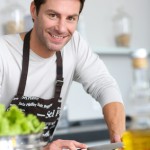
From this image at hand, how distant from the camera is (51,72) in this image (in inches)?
67.1

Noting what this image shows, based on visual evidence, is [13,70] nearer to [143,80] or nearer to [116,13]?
[143,80]

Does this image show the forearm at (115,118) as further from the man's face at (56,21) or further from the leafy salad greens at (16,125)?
the leafy salad greens at (16,125)

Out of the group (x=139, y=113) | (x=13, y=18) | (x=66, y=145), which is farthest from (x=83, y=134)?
(x=139, y=113)

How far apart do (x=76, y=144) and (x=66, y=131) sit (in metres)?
1.58

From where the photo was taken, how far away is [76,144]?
1.07 meters

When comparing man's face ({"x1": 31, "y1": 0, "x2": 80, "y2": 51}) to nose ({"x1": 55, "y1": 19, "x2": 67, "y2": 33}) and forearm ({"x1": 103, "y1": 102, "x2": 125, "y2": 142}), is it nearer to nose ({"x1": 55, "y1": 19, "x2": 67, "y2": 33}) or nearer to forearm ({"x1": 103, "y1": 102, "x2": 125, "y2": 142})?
nose ({"x1": 55, "y1": 19, "x2": 67, "y2": 33})

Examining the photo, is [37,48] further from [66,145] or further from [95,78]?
[66,145]

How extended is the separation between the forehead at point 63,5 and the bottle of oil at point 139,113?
2.14 feet

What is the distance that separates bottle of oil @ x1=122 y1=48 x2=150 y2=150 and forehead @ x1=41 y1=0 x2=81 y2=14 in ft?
2.14

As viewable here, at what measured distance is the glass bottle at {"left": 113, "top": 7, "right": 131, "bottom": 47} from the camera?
11.0 feet

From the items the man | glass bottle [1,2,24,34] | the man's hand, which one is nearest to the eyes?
the man

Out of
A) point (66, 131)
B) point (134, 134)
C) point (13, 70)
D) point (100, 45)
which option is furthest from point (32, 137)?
point (100, 45)

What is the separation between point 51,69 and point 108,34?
1723mm

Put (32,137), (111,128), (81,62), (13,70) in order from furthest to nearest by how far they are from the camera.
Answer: (81,62)
(13,70)
(111,128)
(32,137)
